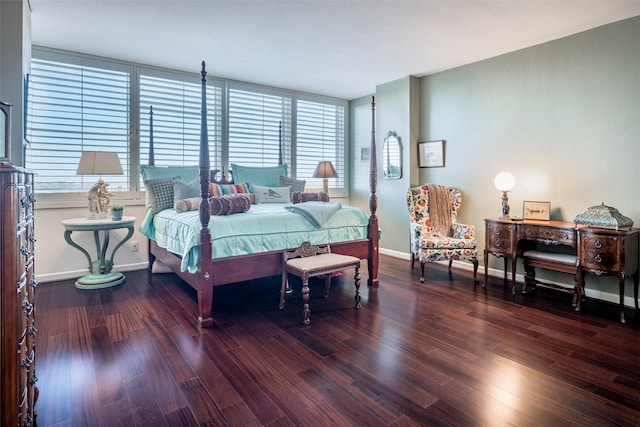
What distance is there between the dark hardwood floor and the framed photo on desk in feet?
2.64

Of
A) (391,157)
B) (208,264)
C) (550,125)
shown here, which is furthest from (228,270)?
(550,125)

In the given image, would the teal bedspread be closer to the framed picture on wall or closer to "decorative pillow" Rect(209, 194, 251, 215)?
"decorative pillow" Rect(209, 194, 251, 215)

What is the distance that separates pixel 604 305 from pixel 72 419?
4061 millimetres

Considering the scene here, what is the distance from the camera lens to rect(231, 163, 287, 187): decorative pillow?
16.1 feet

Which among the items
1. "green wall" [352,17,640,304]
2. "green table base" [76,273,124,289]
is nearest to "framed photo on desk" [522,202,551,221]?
"green wall" [352,17,640,304]

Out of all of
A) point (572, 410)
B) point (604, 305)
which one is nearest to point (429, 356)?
point (572, 410)

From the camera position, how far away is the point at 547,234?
136 inches

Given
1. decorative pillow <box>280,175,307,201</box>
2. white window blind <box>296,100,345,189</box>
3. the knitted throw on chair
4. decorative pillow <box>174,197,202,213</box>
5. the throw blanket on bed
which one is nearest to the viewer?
the throw blanket on bed

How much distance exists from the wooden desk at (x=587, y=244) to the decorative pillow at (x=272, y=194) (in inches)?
99.9

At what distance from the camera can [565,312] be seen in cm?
311

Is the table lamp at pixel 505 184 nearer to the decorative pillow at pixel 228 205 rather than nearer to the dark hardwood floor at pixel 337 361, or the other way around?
the dark hardwood floor at pixel 337 361

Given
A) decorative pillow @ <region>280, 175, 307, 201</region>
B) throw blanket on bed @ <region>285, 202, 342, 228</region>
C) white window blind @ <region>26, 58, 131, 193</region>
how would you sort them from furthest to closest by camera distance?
decorative pillow @ <region>280, 175, 307, 201</region>, white window blind @ <region>26, 58, 131, 193</region>, throw blanket on bed @ <region>285, 202, 342, 228</region>

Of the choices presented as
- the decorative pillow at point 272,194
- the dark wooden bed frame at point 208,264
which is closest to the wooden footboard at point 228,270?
the dark wooden bed frame at point 208,264

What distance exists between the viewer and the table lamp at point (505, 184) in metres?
3.89
